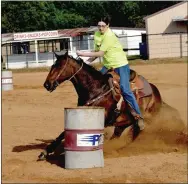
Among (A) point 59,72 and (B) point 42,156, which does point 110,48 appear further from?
(B) point 42,156

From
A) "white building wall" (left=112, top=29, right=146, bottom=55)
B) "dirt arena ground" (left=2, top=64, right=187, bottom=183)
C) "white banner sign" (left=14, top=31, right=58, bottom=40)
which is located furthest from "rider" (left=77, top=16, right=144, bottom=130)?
"white building wall" (left=112, top=29, right=146, bottom=55)

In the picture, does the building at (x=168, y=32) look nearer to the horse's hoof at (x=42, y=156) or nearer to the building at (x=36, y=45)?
the building at (x=36, y=45)

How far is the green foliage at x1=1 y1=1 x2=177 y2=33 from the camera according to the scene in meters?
59.2

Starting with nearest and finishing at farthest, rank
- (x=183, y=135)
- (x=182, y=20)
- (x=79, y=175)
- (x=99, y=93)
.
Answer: (x=79, y=175), (x=99, y=93), (x=183, y=135), (x=182, y=20)

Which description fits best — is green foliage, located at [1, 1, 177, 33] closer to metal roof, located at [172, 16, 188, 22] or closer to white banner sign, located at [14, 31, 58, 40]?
white banner sign, located at [14, 31, 58, 40]

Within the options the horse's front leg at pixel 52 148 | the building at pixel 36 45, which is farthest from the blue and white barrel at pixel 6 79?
the building at pixel 36 45

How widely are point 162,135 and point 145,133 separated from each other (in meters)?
0.35

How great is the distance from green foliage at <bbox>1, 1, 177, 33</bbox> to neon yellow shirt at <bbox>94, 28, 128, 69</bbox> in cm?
4848

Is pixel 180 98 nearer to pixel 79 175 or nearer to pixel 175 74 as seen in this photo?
pixel 175 74

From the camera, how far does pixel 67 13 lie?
67750 millimetres

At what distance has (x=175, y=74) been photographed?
2764 centimetres

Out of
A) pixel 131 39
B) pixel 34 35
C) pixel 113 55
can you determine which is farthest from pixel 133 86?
pixel 131 39

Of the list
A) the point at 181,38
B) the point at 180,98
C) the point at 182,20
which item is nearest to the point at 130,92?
the point at 180,98

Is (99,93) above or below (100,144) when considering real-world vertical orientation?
above
